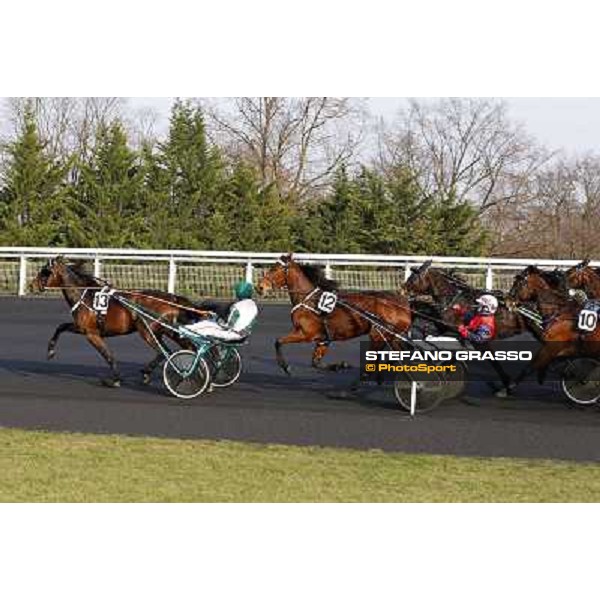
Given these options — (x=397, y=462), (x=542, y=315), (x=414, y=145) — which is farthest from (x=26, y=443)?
(x=414, y=145)

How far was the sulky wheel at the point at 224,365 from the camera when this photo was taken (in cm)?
1281

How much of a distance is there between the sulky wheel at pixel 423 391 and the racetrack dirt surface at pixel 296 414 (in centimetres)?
14

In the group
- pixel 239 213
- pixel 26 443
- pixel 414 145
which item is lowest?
pixel 26 443

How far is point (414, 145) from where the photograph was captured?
1868 inches

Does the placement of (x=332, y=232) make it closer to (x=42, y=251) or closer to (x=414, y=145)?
(x=42, y=251)

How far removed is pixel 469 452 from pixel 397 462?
89 centimetres

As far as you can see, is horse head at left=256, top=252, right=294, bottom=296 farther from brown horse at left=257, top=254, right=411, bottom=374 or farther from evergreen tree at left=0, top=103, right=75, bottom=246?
evergreen tree at left=0, top=103, right=75, bottom=246

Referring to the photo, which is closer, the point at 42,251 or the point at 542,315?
the point at 542,315

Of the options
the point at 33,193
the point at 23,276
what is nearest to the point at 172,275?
the point at 23,276

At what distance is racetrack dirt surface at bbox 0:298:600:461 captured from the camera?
10.2 metres

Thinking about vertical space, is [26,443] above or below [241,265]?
below

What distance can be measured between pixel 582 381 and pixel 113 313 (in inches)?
217

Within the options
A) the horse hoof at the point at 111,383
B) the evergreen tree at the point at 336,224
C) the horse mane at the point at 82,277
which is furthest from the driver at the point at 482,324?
the evergreen tree at the point at 336,224

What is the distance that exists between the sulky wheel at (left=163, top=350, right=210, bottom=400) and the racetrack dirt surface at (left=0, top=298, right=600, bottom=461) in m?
0.18
